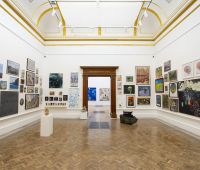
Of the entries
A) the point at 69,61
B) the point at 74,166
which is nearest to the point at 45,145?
the point at 74,166

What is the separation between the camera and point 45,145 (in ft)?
16.9

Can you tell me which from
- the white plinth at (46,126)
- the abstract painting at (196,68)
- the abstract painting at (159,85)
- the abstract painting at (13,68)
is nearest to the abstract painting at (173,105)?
the abstract painting at (159,85)

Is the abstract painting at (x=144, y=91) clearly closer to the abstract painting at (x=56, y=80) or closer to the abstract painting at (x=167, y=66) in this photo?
the abstract painting at (x=167, y=66)

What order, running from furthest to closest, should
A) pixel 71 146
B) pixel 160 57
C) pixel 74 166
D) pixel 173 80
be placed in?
1. pixel 160 57
2. pixel 173 80
3. pixel 71 146
4. pixel 74 166

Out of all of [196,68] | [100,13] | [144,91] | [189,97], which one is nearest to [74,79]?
[100,13]

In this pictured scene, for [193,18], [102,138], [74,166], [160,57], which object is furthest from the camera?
[160,57]

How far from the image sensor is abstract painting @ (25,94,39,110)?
8664mm

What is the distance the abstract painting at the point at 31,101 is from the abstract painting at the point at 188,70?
29.9 feet

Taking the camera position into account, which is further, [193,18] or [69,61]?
[69,61]

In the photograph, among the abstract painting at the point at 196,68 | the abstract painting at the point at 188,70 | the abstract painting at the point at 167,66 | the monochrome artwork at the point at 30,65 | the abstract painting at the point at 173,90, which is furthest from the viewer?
the abstract painting at the point at 167,66

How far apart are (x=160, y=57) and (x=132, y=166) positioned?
28.2 feet

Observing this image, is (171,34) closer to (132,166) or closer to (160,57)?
(160,57)

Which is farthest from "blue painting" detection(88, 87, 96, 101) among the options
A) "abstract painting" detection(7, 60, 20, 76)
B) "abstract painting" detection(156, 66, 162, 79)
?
"abstract painting" detection(7, 60, 20, 76)

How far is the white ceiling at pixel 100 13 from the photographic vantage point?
9.34 m
